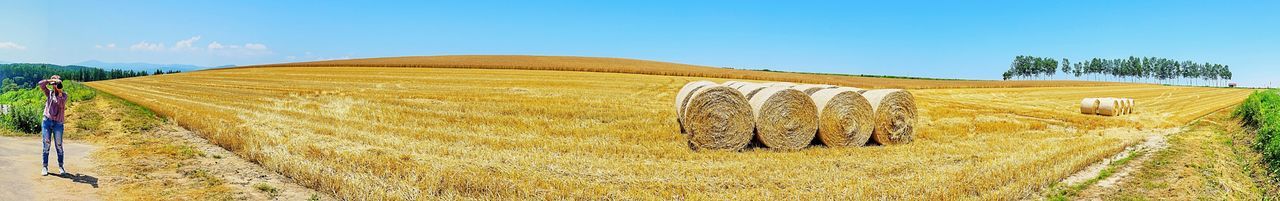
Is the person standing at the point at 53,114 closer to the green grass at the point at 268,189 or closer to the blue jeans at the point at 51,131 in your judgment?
the blue jeans at the point at 51,131

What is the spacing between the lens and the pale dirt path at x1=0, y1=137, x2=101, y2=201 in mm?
7874

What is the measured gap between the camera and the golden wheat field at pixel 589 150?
25.5 feet

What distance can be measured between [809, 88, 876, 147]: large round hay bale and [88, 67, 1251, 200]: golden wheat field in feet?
1.52

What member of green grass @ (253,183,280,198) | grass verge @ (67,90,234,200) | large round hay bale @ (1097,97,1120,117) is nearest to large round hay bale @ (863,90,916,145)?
green grass @ (253,183,280,198)

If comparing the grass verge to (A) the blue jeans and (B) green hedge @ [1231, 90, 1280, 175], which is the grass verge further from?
(B) green hedge @ [1231, 90, 1280, 175]

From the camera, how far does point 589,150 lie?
1125 cm

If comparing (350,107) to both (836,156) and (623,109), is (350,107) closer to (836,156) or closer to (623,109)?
(623,109)

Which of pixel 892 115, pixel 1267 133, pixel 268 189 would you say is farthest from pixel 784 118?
pixel 268 189

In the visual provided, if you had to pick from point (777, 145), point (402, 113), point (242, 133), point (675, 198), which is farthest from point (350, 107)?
point (675, 198)

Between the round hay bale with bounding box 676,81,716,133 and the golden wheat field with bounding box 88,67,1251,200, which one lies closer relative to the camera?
the golden wheat field with bounding box 88,67,1251,200

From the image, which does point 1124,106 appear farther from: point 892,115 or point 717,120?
point 717,120

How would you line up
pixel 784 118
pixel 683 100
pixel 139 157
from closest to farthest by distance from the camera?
pixel 139 157, pixel 784 118, pixel 683 100

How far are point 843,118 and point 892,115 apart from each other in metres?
1.32

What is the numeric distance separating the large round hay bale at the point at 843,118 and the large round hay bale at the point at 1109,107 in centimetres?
1395
